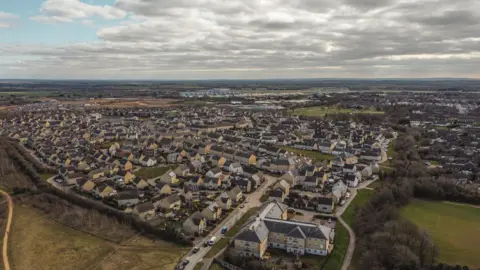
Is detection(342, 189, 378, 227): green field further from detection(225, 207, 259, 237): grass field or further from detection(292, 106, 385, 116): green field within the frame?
detection(292, 106, 385, 116): green field

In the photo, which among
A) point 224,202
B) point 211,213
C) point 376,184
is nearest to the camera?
point 211,213

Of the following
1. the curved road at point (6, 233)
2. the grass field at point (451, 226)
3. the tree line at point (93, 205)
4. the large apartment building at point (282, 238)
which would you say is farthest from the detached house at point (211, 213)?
the grass field at point (451, 226)

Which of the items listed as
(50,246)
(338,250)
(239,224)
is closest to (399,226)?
(338,250)

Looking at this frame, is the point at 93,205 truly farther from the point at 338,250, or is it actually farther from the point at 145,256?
the point at 338,250

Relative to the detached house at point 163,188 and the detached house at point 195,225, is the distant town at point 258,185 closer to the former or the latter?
the detached house at point 195,225

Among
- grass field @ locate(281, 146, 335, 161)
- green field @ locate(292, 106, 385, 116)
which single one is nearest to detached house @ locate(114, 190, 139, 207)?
grass field @ locate(281, 146, 335, 161)
